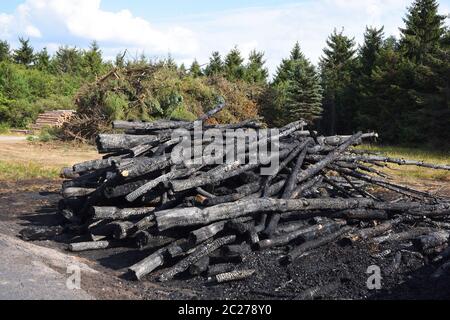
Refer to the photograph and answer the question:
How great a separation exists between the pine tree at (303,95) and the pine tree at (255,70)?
494 centimetres

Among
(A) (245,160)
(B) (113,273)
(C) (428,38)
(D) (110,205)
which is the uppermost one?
(C) (428,38)

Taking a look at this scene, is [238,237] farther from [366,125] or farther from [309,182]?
[366,125]

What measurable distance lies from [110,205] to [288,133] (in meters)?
3.42

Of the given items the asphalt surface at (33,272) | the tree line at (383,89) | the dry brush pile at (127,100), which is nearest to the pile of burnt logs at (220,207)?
the asphalt surface at (33,272)

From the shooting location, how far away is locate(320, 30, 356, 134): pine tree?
1241 inches

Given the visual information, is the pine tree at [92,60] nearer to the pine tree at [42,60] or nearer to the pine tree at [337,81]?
the pine tree at [42,60]

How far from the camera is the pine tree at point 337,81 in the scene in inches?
1241

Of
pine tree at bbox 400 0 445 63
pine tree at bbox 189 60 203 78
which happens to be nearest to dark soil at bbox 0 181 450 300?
pine tree at bbox 189 60 203 78

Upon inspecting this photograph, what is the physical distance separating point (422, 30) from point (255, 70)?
1199cm

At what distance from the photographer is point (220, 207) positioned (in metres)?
6.59

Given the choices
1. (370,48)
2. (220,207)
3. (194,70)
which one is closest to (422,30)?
(370,48)

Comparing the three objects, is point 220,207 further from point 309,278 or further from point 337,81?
point 337,81
